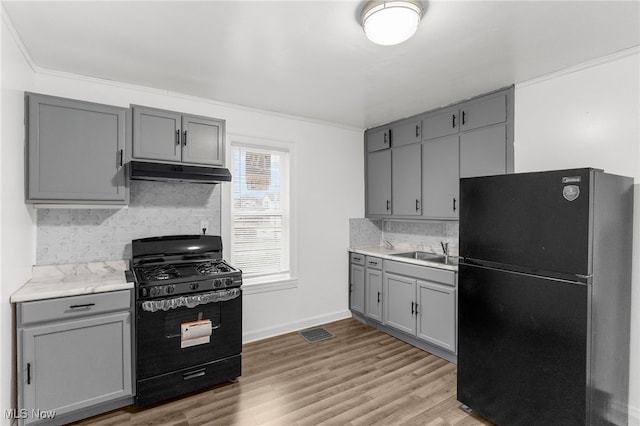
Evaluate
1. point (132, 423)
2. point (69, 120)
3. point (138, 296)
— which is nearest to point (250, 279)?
point (138, 296)

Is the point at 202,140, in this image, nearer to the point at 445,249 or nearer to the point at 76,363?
the point at 76,363

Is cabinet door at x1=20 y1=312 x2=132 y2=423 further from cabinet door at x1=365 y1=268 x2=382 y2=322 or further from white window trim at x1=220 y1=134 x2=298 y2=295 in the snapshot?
cabinet door at x1=365 y1=268 x2=382 y2=322

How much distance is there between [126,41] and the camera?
2.12 meters

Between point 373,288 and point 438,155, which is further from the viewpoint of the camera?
point 373,288

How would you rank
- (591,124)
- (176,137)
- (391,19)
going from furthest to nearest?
1. (176,137)
2. (591,124)
3. (391,19)

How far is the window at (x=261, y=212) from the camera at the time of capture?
3.55 metres

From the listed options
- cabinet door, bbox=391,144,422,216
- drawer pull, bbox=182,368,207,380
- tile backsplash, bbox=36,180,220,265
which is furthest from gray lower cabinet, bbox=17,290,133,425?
cabinet door, bbox=391,144,422,216

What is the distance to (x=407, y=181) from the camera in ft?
12.6

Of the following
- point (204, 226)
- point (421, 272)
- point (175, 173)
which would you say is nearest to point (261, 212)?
point (204, 226)

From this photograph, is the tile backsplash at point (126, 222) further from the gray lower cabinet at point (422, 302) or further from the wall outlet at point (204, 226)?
the gray lower cabinet at point (422, 302)

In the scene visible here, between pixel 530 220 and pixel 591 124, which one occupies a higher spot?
pixel 591 124

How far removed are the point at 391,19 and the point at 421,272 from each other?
7.69 feet

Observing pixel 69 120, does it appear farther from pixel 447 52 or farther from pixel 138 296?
pixel 447 52

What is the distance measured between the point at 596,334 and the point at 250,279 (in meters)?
2.93
